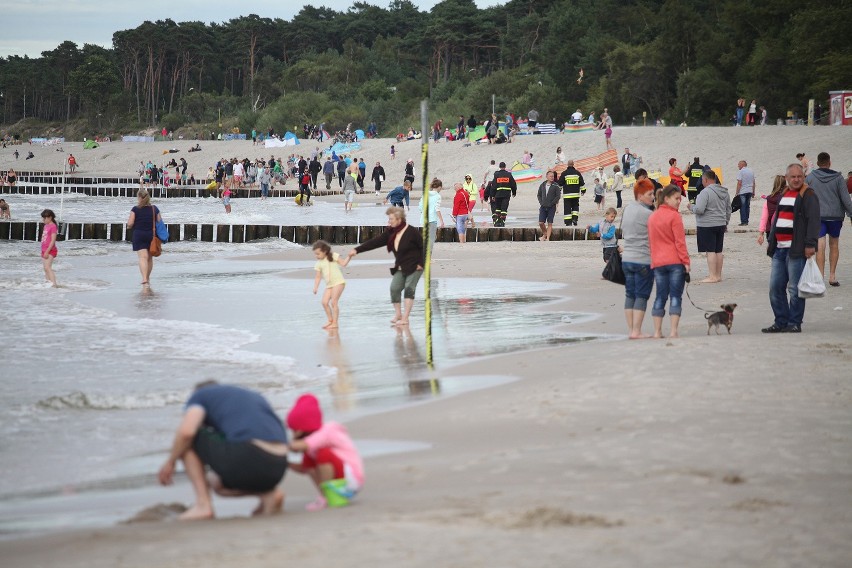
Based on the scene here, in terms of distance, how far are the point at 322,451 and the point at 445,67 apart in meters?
122

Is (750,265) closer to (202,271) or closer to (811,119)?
(202,271)

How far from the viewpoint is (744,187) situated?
88.5 ft

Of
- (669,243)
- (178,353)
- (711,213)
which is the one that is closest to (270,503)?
(669,243)

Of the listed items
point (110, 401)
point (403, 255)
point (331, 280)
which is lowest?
point (110, 401)

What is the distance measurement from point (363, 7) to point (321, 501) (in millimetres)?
166937

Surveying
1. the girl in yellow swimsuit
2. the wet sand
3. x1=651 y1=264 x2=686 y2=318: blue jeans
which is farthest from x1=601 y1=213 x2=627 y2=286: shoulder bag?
the girl in yellow swimsuit

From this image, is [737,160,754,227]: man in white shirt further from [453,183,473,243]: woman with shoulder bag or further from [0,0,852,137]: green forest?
[0,0,852,137]: green forest

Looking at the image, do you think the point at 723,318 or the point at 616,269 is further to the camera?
the point at 616,269

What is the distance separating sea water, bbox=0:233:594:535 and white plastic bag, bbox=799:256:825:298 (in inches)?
108

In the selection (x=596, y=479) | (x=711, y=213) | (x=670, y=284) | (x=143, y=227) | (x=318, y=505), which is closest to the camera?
(x=318, y=505)

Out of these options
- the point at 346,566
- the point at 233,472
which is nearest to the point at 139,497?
the point at 233,472

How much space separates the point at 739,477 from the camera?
6.47m

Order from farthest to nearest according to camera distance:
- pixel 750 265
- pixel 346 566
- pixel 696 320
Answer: pixel 750 265 → pixel 696 320 → pixel 346 566

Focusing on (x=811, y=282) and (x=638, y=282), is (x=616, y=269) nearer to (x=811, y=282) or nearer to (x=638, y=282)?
(x=638, y=282)
